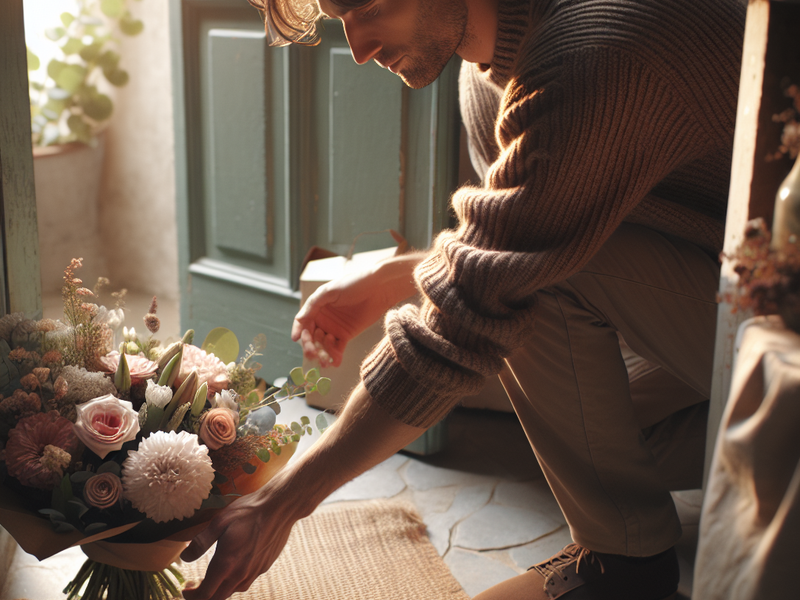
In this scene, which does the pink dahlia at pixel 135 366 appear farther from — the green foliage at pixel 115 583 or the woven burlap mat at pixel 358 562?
the woven burlap mat at pixel 358 562

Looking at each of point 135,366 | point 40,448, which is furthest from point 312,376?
point 40,448

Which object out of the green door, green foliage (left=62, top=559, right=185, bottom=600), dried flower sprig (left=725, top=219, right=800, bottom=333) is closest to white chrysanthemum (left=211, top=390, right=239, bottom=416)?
green foliage (left=62, top=559, right=185, bottom=600)

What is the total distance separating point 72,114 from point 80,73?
0.57 ft

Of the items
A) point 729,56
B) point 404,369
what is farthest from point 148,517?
point 729,56

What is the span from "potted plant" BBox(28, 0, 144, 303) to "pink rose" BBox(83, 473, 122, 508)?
2469mm

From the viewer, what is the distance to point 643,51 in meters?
1.05

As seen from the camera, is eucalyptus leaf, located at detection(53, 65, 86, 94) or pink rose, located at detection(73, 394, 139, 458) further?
eucalyptus leaf, located at detection(53, 65, 86, 94)

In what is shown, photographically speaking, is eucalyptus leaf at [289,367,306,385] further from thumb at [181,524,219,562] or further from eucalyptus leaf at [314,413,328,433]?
thumb at [181,524,219,562]

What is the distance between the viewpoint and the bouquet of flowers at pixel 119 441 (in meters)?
1.01

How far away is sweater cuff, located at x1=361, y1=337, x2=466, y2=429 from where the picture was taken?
43.6 inches

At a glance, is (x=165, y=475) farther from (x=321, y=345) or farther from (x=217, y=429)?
(x=321, y=345)

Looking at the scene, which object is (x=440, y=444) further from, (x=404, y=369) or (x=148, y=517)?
(x=148, y=517)

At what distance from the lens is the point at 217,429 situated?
1.08 metres

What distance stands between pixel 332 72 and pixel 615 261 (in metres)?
1.09
